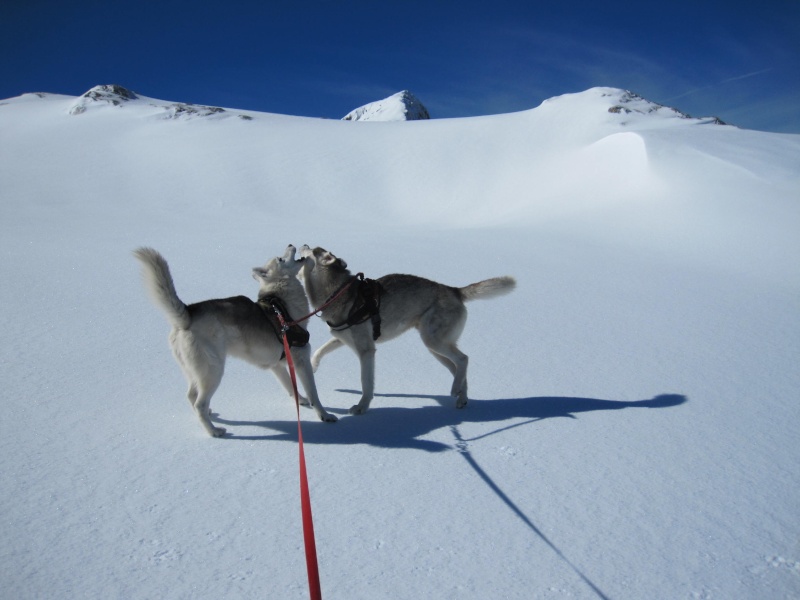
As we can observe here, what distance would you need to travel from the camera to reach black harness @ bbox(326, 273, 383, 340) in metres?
4.96

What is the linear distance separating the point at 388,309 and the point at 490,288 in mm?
1133

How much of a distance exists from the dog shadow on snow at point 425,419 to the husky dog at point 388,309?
317mm

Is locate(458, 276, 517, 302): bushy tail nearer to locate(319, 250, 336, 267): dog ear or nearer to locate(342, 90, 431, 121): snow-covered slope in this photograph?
locate(319, 250, 336, 267): dog ear

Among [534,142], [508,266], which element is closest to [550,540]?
[508,266]

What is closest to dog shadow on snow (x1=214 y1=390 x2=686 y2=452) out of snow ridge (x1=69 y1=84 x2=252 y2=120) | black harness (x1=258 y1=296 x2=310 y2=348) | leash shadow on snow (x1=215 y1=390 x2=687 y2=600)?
leash shadow on snow (x1=215 y1=390 x2=687 y2=600)

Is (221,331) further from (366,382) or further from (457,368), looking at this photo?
(457,368)

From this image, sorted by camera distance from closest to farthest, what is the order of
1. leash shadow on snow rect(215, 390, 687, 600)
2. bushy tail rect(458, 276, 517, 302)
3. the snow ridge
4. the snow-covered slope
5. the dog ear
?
1. leash shadow on snow rect(215, 390, 687, 600)
2. the dog ear
3. bushy tail rect(458, 276, 517, 302)
4. the snow ridge
5. the snow-covered slope

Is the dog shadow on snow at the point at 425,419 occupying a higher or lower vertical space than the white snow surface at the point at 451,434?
lower

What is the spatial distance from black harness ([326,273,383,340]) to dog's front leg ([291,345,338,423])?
0.53 meters

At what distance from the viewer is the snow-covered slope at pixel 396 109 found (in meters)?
122

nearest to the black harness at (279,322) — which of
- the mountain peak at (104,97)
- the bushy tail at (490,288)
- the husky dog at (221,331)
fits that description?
the husky dog at (221,331)

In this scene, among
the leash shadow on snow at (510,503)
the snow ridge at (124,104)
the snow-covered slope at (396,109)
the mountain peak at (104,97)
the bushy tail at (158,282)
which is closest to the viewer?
the leash shadow on snow at (510,503)

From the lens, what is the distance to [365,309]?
498cm

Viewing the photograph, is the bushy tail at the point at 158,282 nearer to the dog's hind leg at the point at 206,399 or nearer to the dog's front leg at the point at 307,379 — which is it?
the dog's hind leg at the point at 206,399
